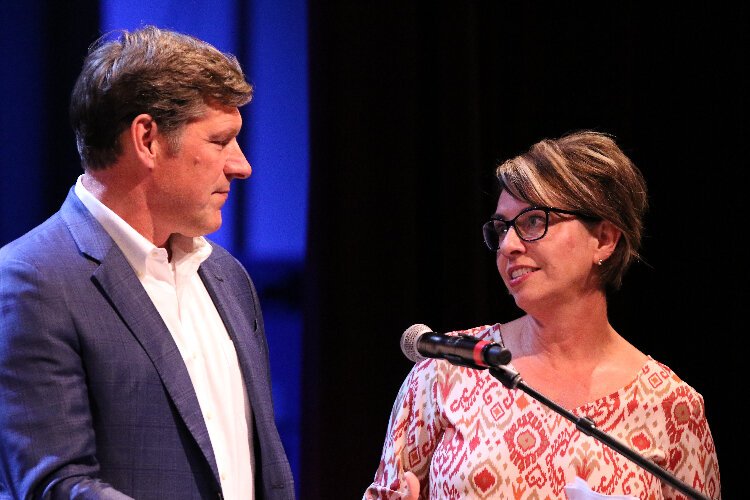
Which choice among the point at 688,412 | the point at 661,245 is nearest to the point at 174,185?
the point at 688,412

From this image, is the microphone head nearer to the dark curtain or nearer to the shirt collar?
the shirt collar

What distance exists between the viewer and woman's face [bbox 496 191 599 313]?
2.45m

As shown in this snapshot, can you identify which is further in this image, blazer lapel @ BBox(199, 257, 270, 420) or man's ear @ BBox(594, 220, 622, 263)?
man's ear @ BBox(594, 220, 622, 263)

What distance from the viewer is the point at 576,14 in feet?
12.4

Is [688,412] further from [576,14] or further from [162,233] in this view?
[576,14]

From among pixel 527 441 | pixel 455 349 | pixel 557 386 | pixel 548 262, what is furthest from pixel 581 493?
pixel 455 349

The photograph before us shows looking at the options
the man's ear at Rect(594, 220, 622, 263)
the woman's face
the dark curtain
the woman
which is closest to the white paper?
the woman

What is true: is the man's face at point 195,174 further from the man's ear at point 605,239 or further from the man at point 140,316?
the man's ear at point 605,239

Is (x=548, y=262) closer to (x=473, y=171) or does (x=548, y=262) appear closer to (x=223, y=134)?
(x=223, y=134)

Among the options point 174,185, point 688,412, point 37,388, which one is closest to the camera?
point 37,388

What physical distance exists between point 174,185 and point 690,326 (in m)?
2.19

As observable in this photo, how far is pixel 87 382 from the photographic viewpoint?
1918 mm

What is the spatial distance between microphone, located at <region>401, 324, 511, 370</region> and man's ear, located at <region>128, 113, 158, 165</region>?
25.2 inches

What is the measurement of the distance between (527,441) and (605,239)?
0.53 m
